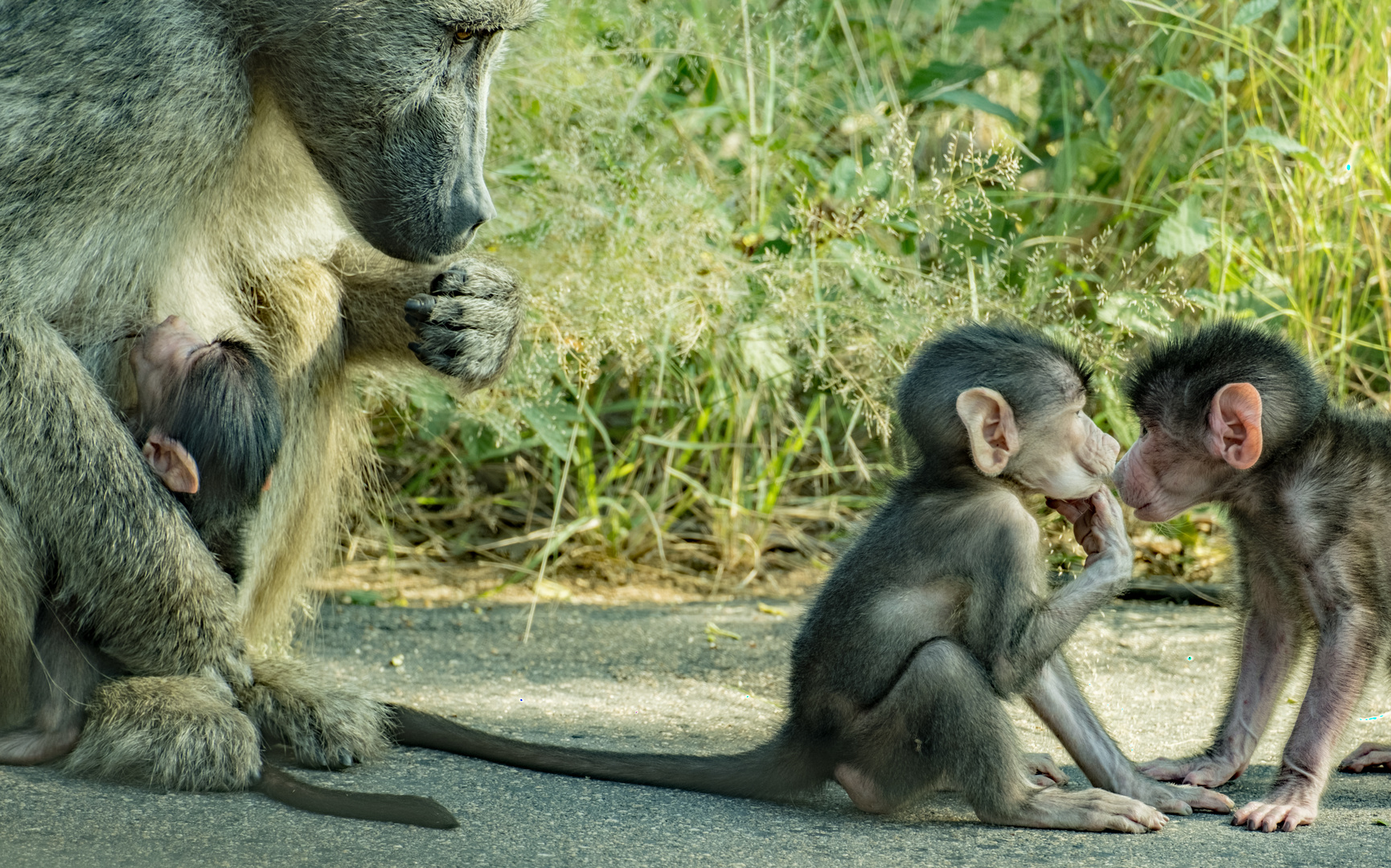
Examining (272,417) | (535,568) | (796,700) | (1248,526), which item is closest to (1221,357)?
(1248,526)

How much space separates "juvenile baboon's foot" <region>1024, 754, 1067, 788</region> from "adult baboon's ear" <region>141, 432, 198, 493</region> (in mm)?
1585

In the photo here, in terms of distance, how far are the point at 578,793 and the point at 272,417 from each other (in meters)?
0.90

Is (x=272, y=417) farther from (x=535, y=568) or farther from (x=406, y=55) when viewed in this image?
(x=535, y=568)

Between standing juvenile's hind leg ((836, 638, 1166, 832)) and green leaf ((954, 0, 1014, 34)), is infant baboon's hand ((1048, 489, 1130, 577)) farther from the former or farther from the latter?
green leaf ((954, 0, 1014, 34))

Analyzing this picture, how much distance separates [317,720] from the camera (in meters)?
2.62

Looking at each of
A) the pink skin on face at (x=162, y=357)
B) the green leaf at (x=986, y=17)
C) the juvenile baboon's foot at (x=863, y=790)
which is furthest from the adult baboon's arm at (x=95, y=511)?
the green leaf at (x=986, y=17)

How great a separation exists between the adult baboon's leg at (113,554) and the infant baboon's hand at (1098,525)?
4.85 ft

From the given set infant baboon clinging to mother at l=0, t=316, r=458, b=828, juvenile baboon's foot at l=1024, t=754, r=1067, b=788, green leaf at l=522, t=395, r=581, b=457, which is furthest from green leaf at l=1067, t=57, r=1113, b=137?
infant baboon clinging to mother at l=0, t=316, r=458, b=828

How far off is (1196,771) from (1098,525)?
524 mm

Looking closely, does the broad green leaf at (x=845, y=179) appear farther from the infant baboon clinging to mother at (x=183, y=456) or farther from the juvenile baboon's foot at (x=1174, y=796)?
the juvenile baboon's foot at (x=1174, y=796)

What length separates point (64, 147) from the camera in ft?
7.61

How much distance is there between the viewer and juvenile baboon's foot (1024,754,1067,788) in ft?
8.39

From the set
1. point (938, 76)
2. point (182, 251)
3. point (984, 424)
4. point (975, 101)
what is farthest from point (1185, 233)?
point (182, 251)

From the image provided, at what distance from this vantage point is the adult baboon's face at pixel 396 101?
2492mm
